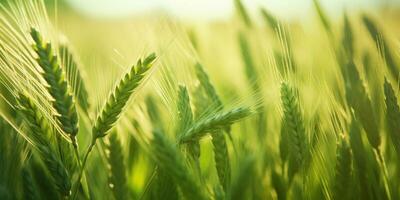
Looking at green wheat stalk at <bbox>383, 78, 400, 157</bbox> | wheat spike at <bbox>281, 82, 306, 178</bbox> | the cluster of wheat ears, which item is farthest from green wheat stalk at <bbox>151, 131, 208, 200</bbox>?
green wheat stalk at <bbox>383, 78, 400, 157</bbox>

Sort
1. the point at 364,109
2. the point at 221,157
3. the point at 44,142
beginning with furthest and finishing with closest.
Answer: the point at 364,109 < the point at 221,157 < the point at 44,142

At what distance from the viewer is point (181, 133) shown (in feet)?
3.06

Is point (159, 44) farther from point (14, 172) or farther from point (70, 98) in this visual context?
point (14, 172)

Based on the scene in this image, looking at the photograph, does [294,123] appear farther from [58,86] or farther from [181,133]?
[58,86]

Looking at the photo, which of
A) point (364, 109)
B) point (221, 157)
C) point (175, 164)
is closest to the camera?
point (175, 164)

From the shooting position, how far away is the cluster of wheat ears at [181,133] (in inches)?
34.5

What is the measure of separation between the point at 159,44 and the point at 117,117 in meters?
0.23

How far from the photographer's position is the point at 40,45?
35.1 inches

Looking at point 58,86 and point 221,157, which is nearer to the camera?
point 58,86

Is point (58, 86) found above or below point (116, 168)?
above

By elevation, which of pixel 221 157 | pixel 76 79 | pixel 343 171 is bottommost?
pixel 343 171

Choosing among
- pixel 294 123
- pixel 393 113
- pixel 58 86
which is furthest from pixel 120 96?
pixel 393 113

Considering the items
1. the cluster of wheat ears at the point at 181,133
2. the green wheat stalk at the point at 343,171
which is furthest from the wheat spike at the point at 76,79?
the green wheat stalk at the point at 343,171

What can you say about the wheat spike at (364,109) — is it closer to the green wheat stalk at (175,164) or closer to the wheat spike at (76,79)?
the green wheat stalk at (175,164)
